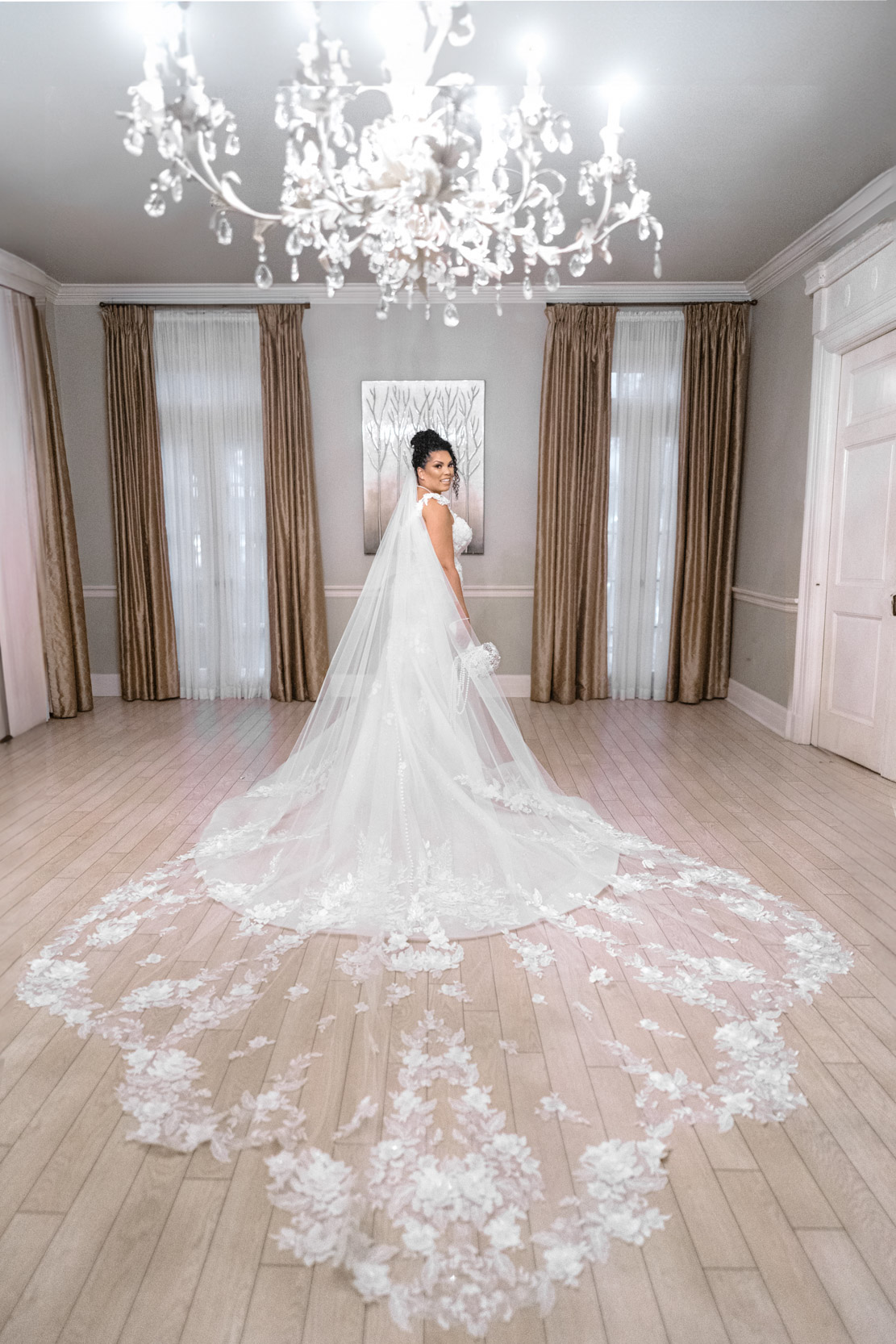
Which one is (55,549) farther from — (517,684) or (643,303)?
(643,303)

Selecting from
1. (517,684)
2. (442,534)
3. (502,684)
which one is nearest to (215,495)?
(502,684)

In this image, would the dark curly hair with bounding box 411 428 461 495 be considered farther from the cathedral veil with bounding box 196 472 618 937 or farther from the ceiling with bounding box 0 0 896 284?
the ceiling with bounding box 0 0 896 284

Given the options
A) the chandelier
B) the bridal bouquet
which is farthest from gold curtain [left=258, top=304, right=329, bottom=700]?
the chandelier

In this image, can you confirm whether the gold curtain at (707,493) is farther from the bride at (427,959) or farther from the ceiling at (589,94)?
the bride at (427,959)

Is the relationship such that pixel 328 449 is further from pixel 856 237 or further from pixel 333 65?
pixel 333 65

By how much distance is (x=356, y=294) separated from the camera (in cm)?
621

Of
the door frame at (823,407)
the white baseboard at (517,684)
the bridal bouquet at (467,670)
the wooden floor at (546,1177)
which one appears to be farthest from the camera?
the white baseboard at (517,684)

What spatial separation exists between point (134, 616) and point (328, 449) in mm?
2036

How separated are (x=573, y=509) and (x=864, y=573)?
2258 millimetres

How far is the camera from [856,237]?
181 inches

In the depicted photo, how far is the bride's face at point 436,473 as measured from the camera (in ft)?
11.8

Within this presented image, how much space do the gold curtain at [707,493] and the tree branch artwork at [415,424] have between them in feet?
5.23

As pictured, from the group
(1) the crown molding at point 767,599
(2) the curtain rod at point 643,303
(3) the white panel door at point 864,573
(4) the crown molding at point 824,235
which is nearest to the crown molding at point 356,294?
(2) the curtain rod at point 643,303

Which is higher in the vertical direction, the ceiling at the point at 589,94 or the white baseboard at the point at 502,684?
the ceiling at the point at 589,94
